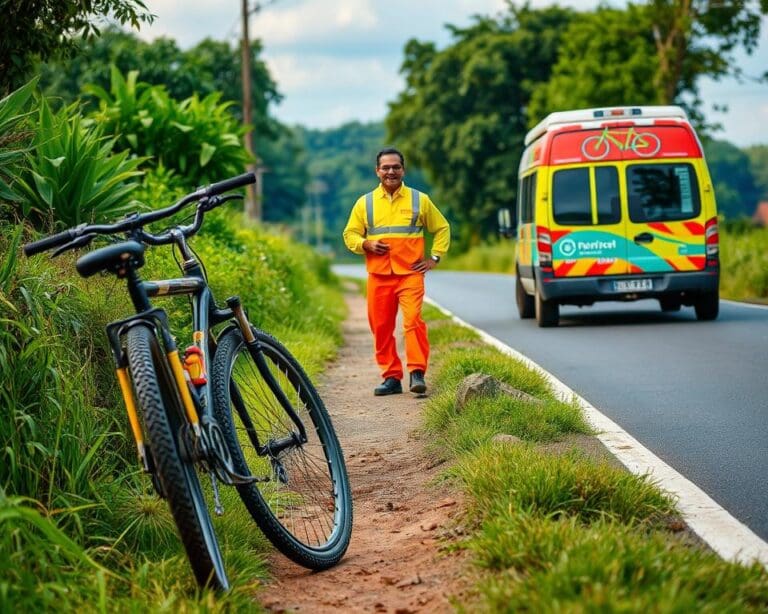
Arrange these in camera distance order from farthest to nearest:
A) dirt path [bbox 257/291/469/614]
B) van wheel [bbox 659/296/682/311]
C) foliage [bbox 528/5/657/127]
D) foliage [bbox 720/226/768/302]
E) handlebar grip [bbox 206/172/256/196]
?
foliage [bbox 528/5/657/127] < foliage [bbox 720/226/768/302] < van wheel [bbox 659/296/682/311] < handlebar grip [bbox 206/172/256/196] < dirt path [bbox 257/291/469/614]

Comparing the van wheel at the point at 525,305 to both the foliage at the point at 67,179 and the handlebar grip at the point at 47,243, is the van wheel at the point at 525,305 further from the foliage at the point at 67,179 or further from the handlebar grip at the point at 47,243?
the handlebar grip at the point at 47,243

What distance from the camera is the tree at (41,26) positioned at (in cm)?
950

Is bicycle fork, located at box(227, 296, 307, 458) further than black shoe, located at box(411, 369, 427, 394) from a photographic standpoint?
No

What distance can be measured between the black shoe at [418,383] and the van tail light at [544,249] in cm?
642

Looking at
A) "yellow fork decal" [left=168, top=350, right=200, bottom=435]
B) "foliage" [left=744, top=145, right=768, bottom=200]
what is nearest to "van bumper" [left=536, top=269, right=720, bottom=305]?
"yellow fork decal" [left=168, top=350, right=200, bottom=435]

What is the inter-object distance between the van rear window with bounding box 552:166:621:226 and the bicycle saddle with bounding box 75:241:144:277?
1218cm

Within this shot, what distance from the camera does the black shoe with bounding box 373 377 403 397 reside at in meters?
10.3

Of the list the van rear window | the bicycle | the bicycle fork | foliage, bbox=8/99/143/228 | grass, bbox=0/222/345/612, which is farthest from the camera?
the van rear window

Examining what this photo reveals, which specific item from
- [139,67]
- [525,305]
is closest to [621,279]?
[525,305]

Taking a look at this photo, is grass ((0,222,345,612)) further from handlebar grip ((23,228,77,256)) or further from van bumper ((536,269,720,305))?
van bumper ((536,269,720,305))

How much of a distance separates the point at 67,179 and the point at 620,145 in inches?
364

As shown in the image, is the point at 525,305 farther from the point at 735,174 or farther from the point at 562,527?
the point at 735,174

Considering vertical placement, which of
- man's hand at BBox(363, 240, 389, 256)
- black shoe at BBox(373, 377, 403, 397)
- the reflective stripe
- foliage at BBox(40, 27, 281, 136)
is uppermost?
foliage at BBox(40, 27, 281, 136)

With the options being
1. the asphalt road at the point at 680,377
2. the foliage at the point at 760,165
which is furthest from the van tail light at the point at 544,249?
the foliage at the point at 760,165
